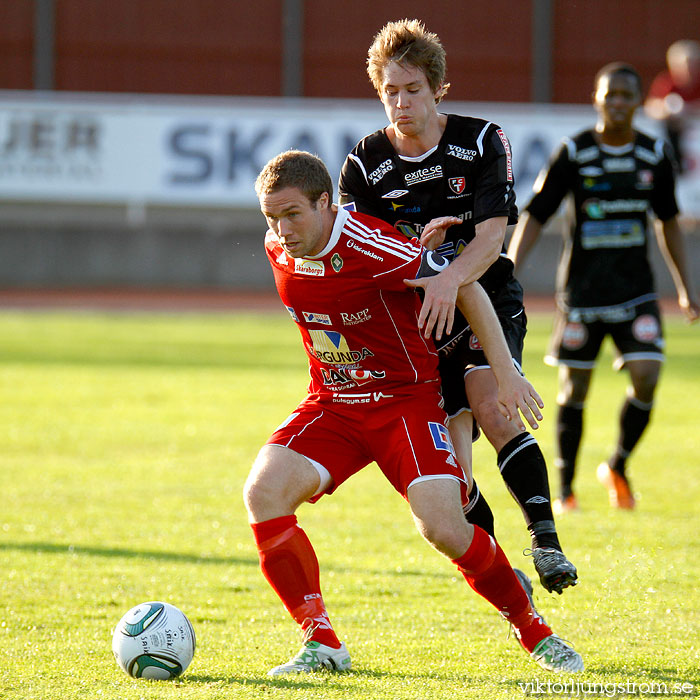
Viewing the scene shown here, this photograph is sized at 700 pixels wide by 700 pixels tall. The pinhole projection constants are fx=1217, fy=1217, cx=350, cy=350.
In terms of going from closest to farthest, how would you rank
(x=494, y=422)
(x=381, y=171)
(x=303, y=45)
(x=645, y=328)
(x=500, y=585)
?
1. (x=500, y=585)
2. (x=494, y=422)
3. (x=381, y=171)
4. (x=645, y=328)
5. (x=303, y=45)

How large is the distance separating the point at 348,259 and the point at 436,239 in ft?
1.17

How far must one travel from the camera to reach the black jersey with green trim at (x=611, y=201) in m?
7.46

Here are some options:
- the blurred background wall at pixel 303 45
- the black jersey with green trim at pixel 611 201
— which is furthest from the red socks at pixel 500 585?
the blurred background wall at pixel 303 45

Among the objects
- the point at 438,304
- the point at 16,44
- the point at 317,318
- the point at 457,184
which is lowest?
the point at 317,318

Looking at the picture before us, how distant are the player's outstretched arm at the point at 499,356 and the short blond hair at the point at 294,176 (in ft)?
2.09

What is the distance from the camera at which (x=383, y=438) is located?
14.7ft

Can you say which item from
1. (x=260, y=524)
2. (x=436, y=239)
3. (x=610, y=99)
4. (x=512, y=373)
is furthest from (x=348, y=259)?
(x=610, y=99)

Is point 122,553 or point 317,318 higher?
point 317,318

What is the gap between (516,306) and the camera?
16.3 feet

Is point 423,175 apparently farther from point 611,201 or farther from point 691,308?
point 691,308

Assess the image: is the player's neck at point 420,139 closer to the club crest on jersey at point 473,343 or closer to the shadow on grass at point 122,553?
the club crest on jersey at point 473,343

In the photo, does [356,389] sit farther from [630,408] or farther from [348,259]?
[630,408]

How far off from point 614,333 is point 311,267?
3.57 m

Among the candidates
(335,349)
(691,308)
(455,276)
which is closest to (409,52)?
(455,276)
